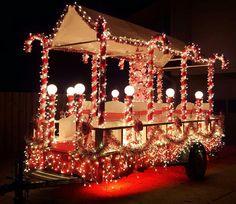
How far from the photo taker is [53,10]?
1847cm

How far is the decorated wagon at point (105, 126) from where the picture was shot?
273 inches

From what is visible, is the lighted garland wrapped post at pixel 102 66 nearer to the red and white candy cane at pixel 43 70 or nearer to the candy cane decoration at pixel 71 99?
the candy cane decoration at pixel 71 99

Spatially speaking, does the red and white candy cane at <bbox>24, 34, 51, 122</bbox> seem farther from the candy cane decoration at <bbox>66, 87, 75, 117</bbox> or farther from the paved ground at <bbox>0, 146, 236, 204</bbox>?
the paved ground at <bbox>0, 146, 236, 204</bbox>

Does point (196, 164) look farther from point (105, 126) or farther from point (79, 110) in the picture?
point (79, 110)

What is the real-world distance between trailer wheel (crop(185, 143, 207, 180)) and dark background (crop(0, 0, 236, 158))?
25.9 ft

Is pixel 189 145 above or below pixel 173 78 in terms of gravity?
below

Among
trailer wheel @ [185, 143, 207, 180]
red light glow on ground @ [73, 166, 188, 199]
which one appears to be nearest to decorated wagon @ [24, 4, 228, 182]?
trailer wheel @ [185, 143, 207, 180]

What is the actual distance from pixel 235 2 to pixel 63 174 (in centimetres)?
1244

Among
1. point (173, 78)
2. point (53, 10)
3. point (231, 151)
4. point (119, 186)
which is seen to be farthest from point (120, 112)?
point (53, 10)

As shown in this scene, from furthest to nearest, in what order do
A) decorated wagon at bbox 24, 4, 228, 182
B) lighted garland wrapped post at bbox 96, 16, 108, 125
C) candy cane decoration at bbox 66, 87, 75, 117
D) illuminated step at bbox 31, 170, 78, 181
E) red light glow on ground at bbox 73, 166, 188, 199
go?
candy cane decoration at bbox 66, 87, 75, 117
red light glow on ground at bbox 73, 166, 188, 199
lighted garland wrapped post at bbox 96, 16, 108, 125
decorated wagon at bbox 24, 4, 228, 182
illuminated step at bbox 31, 170, 78, 181

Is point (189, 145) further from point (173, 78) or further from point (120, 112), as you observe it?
point (173, 78)

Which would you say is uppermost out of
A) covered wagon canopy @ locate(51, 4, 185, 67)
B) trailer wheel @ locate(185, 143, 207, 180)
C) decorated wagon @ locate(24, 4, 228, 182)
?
covered wagon canopy @ locate(51, 4, 185, 67)

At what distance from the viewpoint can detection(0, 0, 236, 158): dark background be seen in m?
16.2

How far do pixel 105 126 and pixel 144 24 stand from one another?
12.2m
